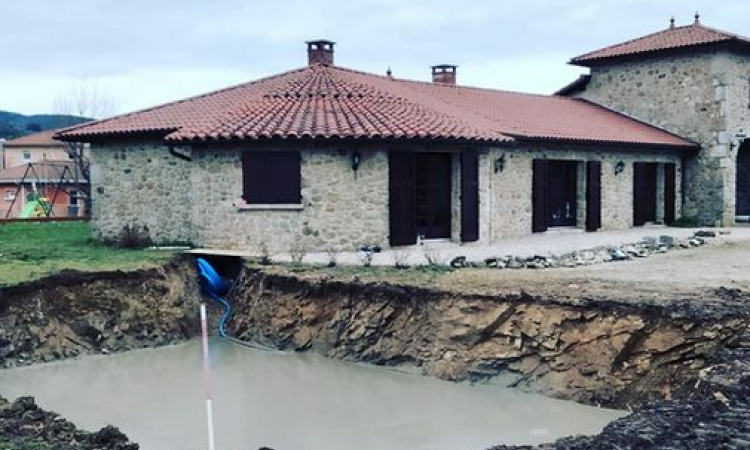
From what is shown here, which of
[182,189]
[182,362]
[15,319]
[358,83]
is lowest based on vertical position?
[182,362]

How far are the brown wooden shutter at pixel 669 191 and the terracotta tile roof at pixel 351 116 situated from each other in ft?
3.14

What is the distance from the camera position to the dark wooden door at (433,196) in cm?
1766

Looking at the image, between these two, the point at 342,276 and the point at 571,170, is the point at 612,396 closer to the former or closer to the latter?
the point at 342,276

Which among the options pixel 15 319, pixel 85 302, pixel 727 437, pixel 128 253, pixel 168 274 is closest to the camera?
pixel 727 437

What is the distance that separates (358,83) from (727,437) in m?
15.3

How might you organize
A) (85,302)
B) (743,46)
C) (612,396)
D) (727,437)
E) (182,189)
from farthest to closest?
(743,46) → (182,189) → (85,302) → (612,396) → (727,437)

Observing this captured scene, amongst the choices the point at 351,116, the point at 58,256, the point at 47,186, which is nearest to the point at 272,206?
the point at 351,116

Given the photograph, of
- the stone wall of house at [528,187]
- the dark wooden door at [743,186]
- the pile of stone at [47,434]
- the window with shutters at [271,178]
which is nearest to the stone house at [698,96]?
the stone wall of house at [528,187]

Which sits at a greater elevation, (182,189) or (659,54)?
(659,54)

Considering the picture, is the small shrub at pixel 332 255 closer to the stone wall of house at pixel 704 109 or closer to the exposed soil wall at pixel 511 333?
the exposed soil wall at pixel 511 333

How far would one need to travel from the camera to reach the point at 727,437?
19.1 ft

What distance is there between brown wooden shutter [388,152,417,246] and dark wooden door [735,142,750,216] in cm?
1831

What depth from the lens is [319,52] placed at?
69.8ft

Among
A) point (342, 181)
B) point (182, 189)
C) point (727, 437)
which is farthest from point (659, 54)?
point (727, 437)
